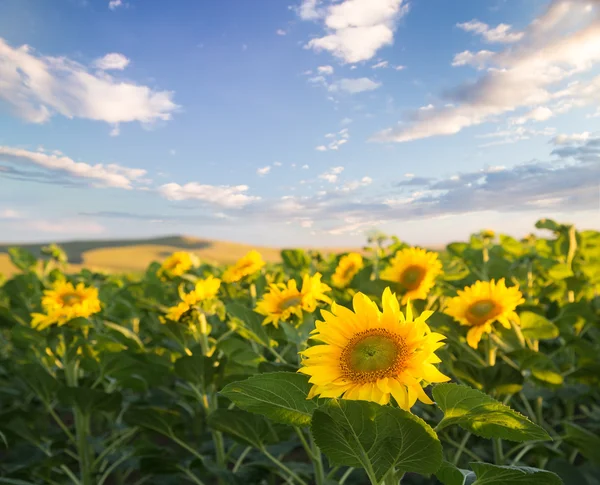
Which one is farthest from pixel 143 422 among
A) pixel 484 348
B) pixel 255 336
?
pixel 484 348

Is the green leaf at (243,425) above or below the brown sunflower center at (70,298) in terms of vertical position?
below

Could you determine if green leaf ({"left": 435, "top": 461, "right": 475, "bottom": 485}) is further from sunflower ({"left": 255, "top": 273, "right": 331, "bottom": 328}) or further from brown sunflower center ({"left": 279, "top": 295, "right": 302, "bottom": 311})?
brown sunflower center ({"left": 279, "top": 295, "right": 302, "bottom": 311})

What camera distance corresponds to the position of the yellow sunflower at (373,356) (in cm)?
117

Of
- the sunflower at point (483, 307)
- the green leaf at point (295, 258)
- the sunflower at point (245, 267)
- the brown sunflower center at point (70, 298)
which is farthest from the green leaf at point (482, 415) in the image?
the green leaf at point (295, 258)

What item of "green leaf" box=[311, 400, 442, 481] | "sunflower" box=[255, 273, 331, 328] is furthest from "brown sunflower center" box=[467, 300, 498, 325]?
"green leaf" box=[311, 400, 442, 481]

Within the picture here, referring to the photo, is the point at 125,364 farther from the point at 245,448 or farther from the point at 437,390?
the point at 437,390

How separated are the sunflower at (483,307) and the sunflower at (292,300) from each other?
64cm

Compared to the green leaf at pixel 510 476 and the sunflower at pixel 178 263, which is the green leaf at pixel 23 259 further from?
the green leaf at pixel 510 476

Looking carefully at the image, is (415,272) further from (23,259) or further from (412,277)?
(23,259)

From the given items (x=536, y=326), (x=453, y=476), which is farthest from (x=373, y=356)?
(x=536, y=326)

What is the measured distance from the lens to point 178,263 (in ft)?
14.0

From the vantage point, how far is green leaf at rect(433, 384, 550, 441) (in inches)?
43.9

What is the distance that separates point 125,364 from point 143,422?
14.7 inches

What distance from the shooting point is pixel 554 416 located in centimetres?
381
